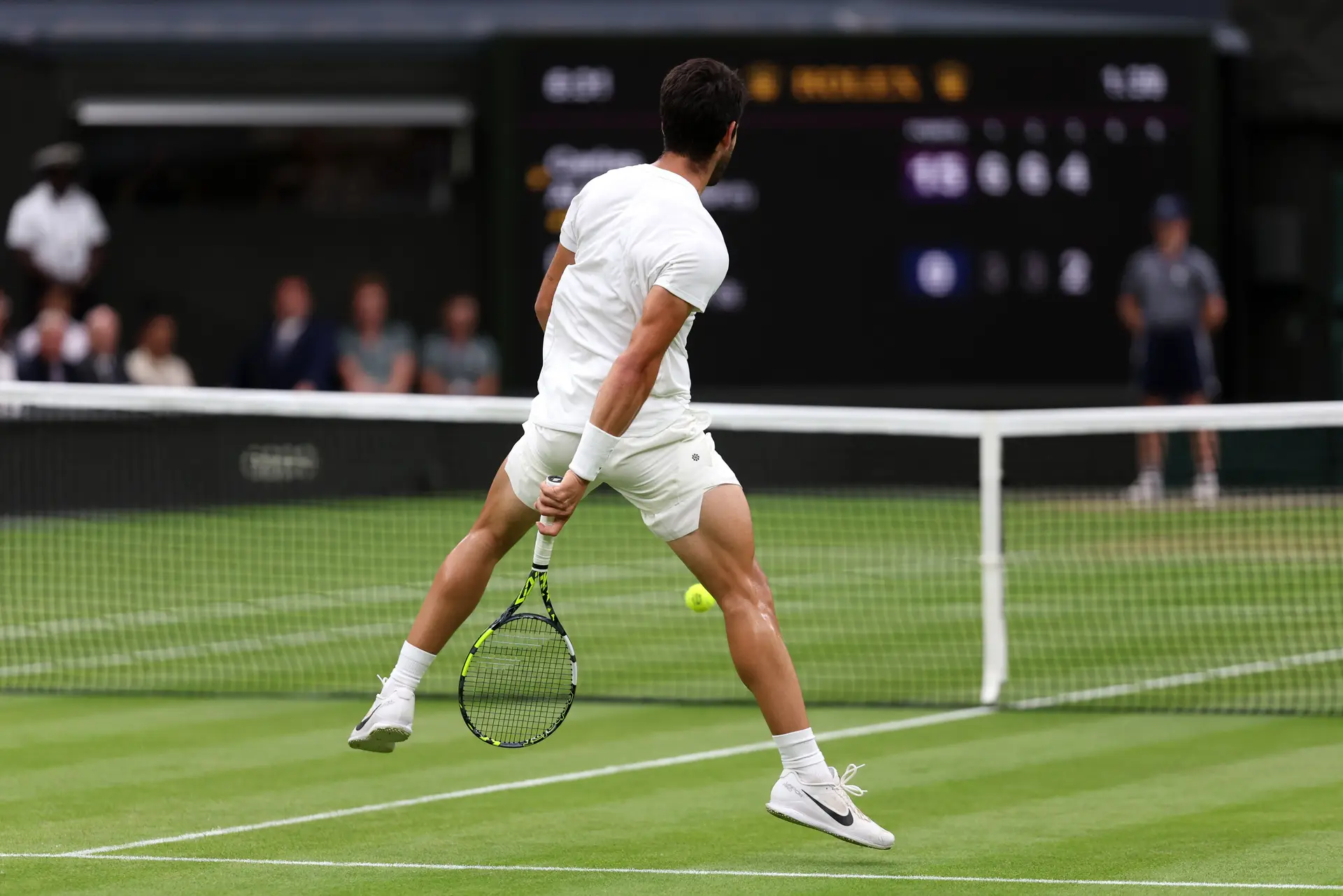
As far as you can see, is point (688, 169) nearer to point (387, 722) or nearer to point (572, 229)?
point (572, 229)

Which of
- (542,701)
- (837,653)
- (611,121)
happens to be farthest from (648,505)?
(611,121)

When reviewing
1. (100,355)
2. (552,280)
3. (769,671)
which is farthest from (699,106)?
(100,355)

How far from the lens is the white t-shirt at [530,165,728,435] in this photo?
5.96 meters

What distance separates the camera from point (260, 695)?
919 cm

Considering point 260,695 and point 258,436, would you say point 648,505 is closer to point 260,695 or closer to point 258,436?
point 260,695

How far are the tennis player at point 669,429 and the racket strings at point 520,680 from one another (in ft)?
0.74

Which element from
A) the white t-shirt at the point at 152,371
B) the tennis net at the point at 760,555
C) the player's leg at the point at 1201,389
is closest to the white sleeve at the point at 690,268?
the tennis net at the point at 760,555

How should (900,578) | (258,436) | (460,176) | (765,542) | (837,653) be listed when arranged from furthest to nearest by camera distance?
1. (460,176)
2. (258,436)
3. (765,542)
4. (900,578)
5. (837,653)

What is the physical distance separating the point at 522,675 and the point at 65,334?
1091 cm

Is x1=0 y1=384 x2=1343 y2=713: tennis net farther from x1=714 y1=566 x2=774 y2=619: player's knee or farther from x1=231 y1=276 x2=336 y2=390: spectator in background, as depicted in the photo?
x1=714 y1=566 x2=774 y2=619: player's knee

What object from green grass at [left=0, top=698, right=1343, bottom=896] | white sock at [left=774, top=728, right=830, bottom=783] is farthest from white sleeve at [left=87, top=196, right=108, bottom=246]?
white sock at [left=774, top=728, right=830, bottom=783]

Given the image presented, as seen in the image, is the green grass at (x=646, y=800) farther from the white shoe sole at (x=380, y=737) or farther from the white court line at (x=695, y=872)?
the white shoe sole at (x=380, y=737)

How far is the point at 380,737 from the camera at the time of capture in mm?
6219

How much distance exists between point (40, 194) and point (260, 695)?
897 centimetres
